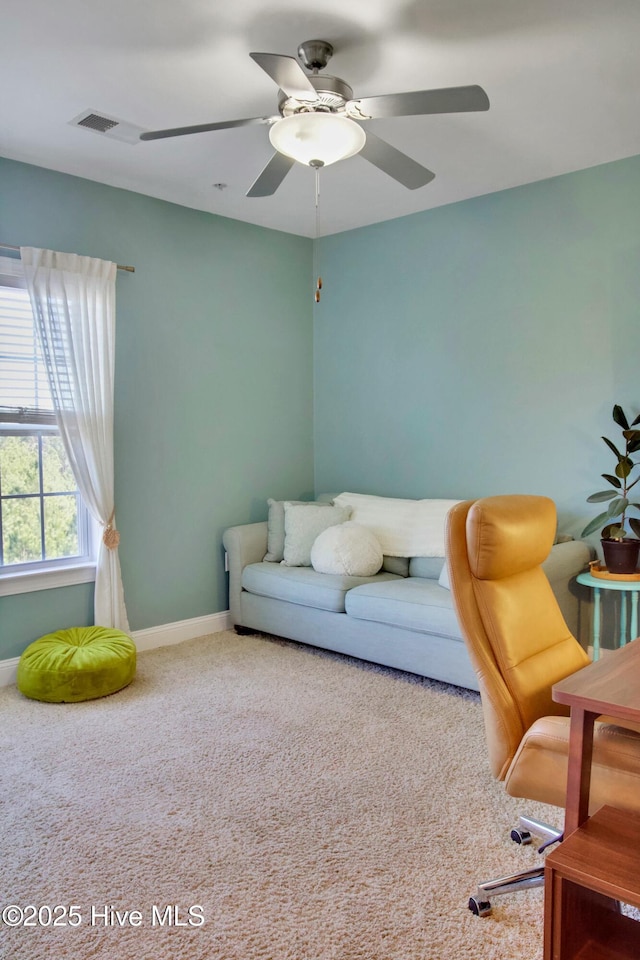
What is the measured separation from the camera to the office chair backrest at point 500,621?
1.82 metres

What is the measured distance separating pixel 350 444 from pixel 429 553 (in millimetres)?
1269

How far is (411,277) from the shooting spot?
4.61 m

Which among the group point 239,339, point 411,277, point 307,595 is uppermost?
point 411,277

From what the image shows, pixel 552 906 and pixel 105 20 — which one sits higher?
pixel 105 20

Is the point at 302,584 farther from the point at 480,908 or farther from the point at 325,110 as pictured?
the point at 325,110

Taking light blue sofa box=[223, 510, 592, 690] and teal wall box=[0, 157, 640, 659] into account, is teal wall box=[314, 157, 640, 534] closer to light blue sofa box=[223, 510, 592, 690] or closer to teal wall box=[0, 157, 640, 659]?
teal wall box=[0, 157, 640, 659]

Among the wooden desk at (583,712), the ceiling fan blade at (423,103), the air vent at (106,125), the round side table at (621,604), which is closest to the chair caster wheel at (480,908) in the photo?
the wooden desk at (583,712)

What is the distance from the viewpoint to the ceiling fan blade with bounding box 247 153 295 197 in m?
2.77

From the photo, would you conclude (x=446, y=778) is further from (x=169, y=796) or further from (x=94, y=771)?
(x=94, y=771)

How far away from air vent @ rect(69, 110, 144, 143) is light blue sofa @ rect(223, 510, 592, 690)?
234 cm

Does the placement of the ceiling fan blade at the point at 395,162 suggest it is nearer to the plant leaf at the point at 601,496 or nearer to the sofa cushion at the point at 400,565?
the plant leaf at the point at 601,496

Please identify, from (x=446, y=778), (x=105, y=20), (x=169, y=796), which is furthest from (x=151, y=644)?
(x=105, y=20)

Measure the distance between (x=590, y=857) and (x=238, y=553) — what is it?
3256 millimetres

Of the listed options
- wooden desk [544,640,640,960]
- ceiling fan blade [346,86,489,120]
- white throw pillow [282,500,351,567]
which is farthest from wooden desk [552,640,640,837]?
white throw pillow [282,500,351,567]
